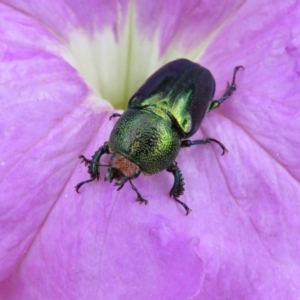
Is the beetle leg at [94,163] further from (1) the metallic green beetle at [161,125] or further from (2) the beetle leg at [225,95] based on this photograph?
(2) the beetle leg at [225,95]

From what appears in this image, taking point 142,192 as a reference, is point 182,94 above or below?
above

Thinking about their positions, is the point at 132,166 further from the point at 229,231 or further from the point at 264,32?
the point at 264,32

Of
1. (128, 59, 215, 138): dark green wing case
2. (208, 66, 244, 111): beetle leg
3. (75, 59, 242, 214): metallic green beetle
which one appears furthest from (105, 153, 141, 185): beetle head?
(208, 66, 244, 111): beetle leg

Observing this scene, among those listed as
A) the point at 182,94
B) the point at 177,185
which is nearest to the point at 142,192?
the point at 177,185

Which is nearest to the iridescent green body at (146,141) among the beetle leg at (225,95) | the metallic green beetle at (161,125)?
the metallic green beetle at (161,125)

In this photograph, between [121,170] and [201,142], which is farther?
[201,142]

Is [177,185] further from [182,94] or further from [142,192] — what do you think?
[182,94]

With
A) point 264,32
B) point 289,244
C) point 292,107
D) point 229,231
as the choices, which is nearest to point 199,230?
point 229,231
